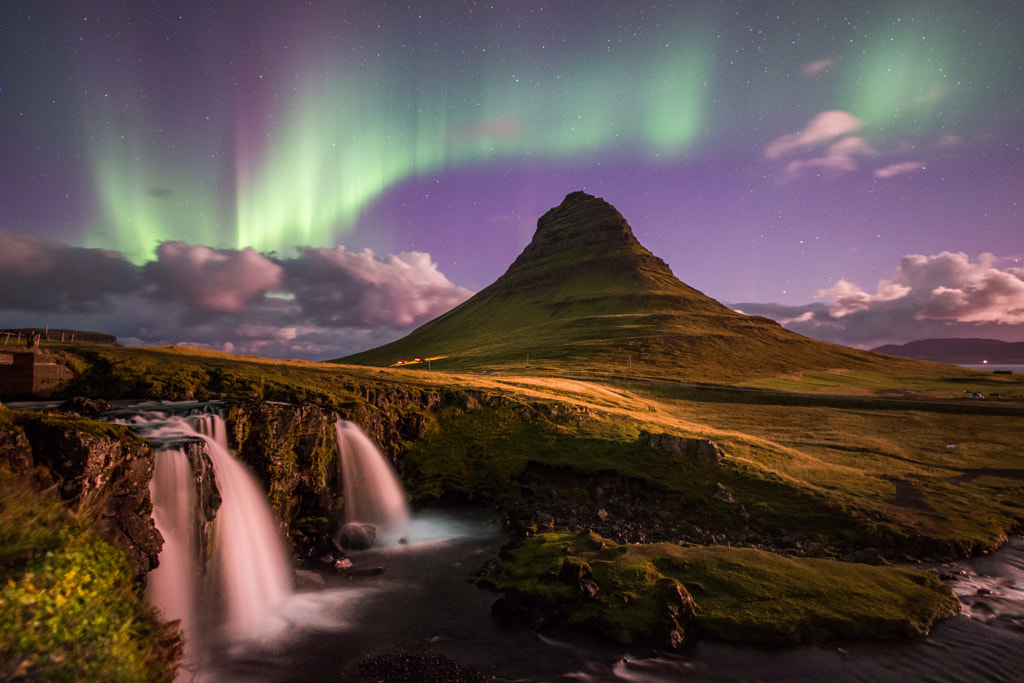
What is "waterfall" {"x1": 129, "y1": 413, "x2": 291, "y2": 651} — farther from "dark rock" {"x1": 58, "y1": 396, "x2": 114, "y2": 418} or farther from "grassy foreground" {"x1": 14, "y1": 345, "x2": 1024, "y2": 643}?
"grassy foreground" {"x1": 14, "y1": 345, "x2": 1024, "y2": 643}

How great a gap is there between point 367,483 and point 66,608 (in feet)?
74.8

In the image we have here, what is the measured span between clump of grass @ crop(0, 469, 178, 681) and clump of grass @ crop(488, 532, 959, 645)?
42.4 feet

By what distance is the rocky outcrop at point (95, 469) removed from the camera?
46.6ft

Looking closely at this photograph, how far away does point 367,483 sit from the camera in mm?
31203

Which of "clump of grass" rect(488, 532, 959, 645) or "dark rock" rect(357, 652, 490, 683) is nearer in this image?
"dark rock" rect(357, 652, 490, 683)

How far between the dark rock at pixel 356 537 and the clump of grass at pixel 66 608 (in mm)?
15450

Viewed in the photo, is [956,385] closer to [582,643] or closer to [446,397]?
[446,397]

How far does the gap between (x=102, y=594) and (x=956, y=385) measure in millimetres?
162689

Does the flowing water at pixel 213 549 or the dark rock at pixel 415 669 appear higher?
the flowing water at pixel 213 549

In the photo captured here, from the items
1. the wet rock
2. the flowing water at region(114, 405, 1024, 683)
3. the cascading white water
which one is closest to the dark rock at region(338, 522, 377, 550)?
the flowing water at region(114, 405, 1024, 683)

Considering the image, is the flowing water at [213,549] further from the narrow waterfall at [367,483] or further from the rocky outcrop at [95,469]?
the narrow waterfall at [367,483]

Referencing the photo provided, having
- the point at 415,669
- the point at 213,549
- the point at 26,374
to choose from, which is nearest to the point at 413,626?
the point at 415,669

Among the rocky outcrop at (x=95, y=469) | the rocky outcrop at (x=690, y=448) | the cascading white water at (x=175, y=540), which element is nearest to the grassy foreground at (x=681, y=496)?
the rocky outcrop at (x=690, y=448)

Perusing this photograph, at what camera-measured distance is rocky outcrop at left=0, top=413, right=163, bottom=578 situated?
14.2 meters
